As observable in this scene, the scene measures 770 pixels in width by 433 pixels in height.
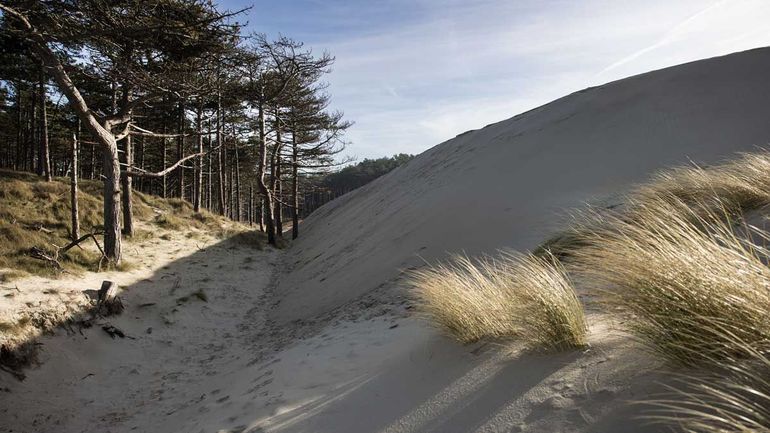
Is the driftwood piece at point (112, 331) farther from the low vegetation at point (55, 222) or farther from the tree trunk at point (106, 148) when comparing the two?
the tree trunk at point (106, 148)

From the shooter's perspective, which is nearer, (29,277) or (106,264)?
(29,277)

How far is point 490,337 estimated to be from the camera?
291 centimetres

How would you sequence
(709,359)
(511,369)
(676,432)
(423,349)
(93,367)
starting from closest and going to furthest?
(676,432) < (709,359) < (511,369) < (423,349) < (93,367)

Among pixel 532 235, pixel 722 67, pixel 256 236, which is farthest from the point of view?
pixel 256 236

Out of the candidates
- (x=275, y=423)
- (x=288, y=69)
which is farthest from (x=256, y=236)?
(x=275, y=423)

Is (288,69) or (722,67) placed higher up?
(288,69)

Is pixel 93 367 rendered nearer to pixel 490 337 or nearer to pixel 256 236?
pixel 490 337

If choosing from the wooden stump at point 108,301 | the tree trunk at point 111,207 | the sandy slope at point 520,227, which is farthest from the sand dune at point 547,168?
the tree trunk at point 111,207

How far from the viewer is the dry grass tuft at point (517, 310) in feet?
7.88

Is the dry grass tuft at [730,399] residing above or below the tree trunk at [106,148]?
below

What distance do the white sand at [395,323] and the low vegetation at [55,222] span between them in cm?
84

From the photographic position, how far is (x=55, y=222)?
10.9m

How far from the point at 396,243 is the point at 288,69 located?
1232 cm

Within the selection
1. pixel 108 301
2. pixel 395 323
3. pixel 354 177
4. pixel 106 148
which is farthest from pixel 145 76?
pixel 354 177
